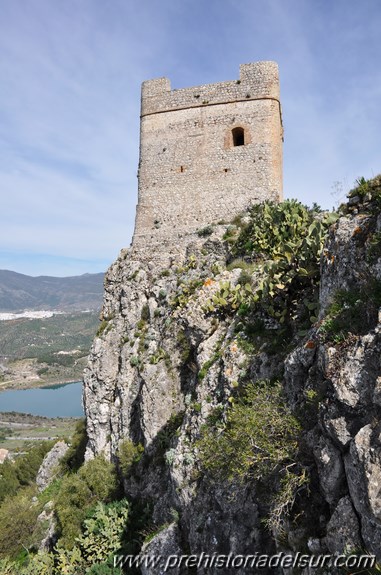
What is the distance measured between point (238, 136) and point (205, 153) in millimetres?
1560

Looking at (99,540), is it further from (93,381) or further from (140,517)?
(93,381)

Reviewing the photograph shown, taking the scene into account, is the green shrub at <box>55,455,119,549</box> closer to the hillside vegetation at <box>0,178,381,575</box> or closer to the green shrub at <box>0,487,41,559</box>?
the hillside vegetation at <box>0,178,381,575</box>

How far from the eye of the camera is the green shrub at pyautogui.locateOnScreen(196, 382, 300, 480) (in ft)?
22.5

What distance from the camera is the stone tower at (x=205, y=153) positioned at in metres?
15.9

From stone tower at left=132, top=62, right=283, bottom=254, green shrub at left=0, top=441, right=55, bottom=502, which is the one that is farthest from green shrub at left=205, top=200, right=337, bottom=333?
green shrub at left=0, top=441, right=55, bottom=502

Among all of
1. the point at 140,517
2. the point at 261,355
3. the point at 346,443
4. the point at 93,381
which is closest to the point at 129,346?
the point at 93,381

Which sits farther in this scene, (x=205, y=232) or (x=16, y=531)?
(x=16, y=531)

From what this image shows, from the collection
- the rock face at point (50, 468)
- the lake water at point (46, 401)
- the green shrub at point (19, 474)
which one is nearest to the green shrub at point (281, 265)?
the rock face at point (50, 468)

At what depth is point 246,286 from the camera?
12.0 meters

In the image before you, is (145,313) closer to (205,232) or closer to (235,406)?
(205,232)

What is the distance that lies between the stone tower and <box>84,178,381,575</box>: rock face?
4.72ft

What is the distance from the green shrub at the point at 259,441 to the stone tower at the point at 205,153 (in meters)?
9.58

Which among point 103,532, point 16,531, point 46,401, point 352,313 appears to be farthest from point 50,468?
point 46,401

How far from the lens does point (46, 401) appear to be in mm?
124062
